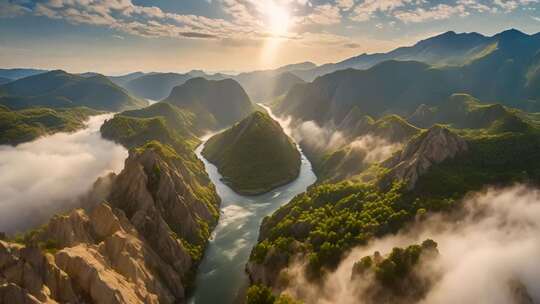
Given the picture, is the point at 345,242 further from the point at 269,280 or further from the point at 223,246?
the point at 223,246

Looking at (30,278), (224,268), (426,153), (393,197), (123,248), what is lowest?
(224,268)

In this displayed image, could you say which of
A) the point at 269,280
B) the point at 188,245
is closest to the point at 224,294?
the point at 269,280

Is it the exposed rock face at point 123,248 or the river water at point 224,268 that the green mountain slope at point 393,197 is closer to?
the river water at point 224,268

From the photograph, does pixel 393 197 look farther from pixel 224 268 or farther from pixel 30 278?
pixel 30 278

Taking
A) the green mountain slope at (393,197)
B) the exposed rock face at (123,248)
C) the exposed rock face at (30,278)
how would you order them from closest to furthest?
the exposed rock face at (30,278), the exposed rock face at (123,248), the green mountain slope at (393,197)

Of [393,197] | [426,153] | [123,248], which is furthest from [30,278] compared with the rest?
[426,153]

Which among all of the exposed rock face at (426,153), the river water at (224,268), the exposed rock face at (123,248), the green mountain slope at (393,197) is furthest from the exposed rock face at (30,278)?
the exposed rock face at (426,153)
